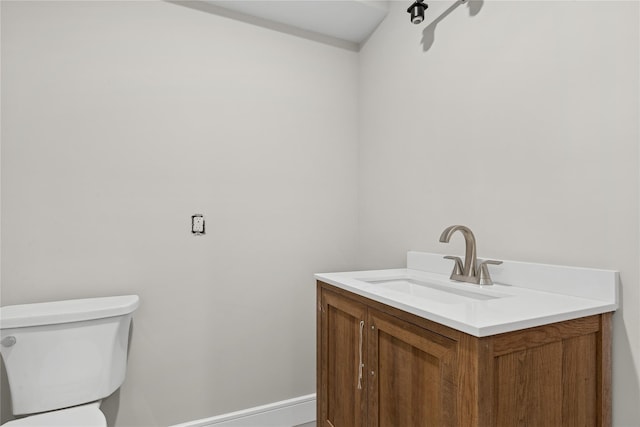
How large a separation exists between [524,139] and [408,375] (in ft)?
2.93

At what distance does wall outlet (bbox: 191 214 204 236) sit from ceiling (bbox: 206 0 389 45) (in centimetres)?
112

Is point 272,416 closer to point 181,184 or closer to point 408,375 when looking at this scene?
point 408,375

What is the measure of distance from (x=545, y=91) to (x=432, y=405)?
105 cm

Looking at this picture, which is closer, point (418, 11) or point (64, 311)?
point (64, 311)

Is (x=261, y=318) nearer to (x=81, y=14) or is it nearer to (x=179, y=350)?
(x=179, y=350)

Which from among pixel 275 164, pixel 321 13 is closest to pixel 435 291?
pixel 275 164

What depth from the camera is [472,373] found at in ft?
2.60

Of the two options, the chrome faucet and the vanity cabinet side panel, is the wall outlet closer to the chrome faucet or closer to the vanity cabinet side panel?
the chrome faucet

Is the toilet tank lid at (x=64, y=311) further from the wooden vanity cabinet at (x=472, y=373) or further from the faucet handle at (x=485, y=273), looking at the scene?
the faucet handle at (x=485, y=273)

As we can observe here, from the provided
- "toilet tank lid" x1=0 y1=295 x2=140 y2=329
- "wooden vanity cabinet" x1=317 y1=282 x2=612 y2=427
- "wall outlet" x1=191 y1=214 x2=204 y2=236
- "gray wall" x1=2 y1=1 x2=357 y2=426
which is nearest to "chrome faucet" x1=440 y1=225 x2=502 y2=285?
"wooden vanity cabinet" x1=317 y1=282 x2=612 y2=427

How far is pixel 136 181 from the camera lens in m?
1.67

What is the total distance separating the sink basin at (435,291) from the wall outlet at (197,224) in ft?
2.90

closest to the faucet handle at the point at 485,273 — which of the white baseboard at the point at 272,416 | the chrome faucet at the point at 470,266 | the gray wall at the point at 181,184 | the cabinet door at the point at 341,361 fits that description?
the chrome faucet at the point at 470,266

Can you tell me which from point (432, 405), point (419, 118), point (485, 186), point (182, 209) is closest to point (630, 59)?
point (485, 186)
